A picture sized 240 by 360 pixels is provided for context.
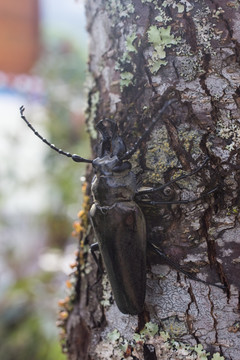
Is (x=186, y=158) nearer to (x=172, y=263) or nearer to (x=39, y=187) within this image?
(x=172, y=263)

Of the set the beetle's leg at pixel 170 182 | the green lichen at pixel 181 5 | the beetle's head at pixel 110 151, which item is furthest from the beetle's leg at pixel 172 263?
the green lichen at pixel 181 5

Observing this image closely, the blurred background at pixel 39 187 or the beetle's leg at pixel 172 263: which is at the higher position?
the blurred background at pixel 39 187

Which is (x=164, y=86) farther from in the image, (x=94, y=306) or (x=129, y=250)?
(x=94, y=306)

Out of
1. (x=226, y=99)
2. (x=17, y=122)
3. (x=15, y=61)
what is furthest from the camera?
(x=15, y=61)

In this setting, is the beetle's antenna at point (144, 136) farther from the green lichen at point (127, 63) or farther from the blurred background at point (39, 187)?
the blurred background at point (39, 187)

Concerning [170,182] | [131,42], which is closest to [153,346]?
[170,182]

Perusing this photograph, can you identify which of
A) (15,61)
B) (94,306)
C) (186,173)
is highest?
(15,61)

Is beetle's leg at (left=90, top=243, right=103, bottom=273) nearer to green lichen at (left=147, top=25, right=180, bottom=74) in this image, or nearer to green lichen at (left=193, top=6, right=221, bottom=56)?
green lichen at (left=147, top=25, right=180, bottom=74)

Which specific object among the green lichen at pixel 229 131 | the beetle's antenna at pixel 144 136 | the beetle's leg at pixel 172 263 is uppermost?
the beetle's antenna at pixel 144 136

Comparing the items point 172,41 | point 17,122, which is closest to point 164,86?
point 172,41
